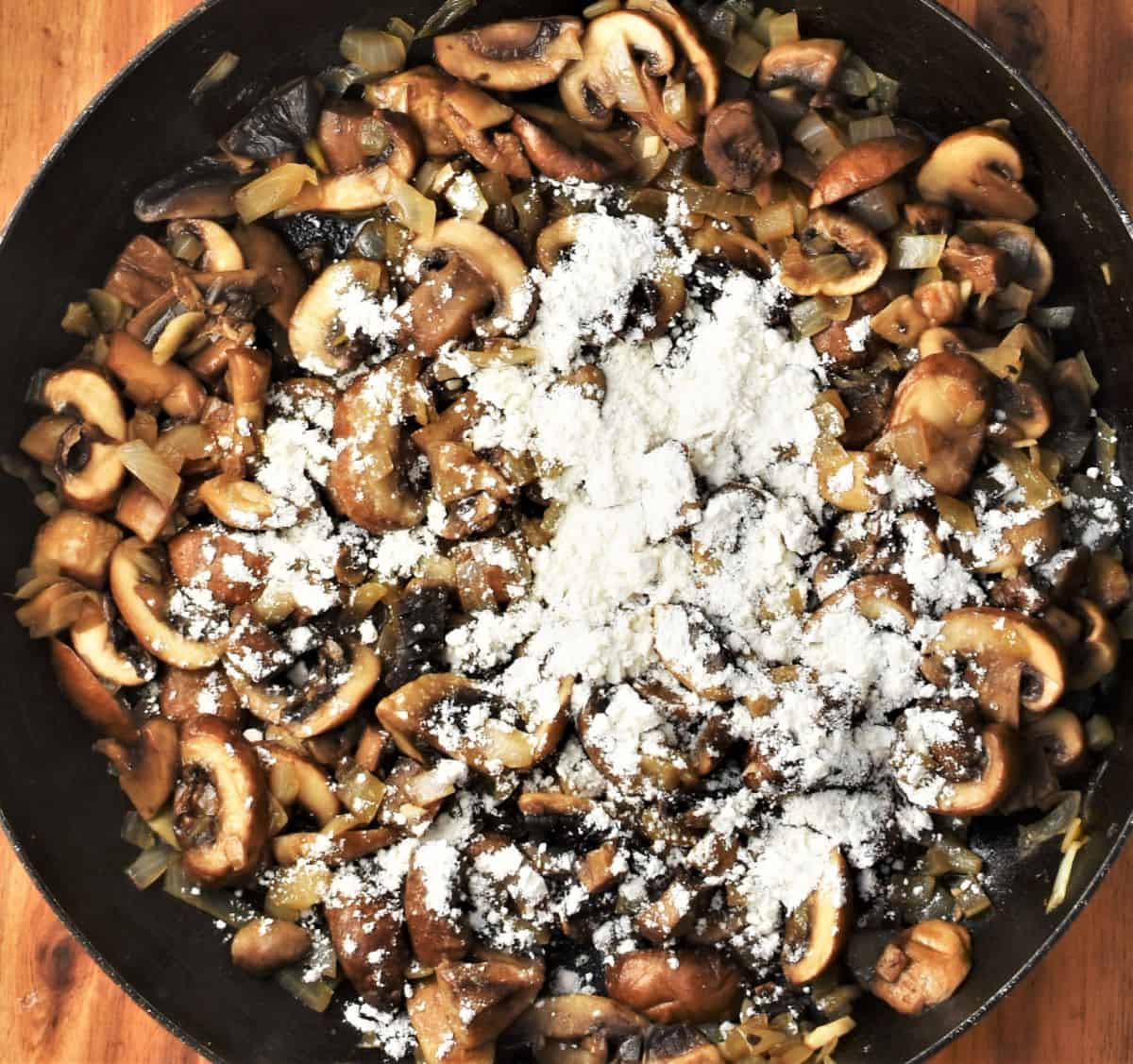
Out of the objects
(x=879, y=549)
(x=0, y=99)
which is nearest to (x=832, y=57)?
(x=879, y=549)

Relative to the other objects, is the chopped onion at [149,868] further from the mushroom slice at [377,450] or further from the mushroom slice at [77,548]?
the mushroom slice at [377,450]

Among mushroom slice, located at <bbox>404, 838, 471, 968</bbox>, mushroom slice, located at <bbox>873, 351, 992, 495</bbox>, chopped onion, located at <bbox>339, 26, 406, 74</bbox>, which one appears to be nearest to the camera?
mushroom slice, located at <bbox>404, 838, 471, 968</bbox>

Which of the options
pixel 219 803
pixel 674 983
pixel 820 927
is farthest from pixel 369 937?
pixel 820 927

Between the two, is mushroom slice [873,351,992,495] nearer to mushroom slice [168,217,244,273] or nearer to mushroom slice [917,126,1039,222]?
mushroom slice [917,126,1039,222]

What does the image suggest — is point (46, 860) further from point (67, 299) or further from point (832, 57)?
point (832, 57)

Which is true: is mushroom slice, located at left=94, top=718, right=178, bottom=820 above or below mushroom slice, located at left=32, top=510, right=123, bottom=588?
below

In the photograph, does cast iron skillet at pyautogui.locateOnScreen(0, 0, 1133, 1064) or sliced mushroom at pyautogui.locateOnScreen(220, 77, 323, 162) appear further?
sliced mushroom at pyautogui.locateOnScreen(220, 77, 323, 162)

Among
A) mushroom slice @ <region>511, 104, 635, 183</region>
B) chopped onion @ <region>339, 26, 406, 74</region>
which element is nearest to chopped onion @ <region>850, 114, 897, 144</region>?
mushroom slice @ <region>511, 104, 635, 183</region>
